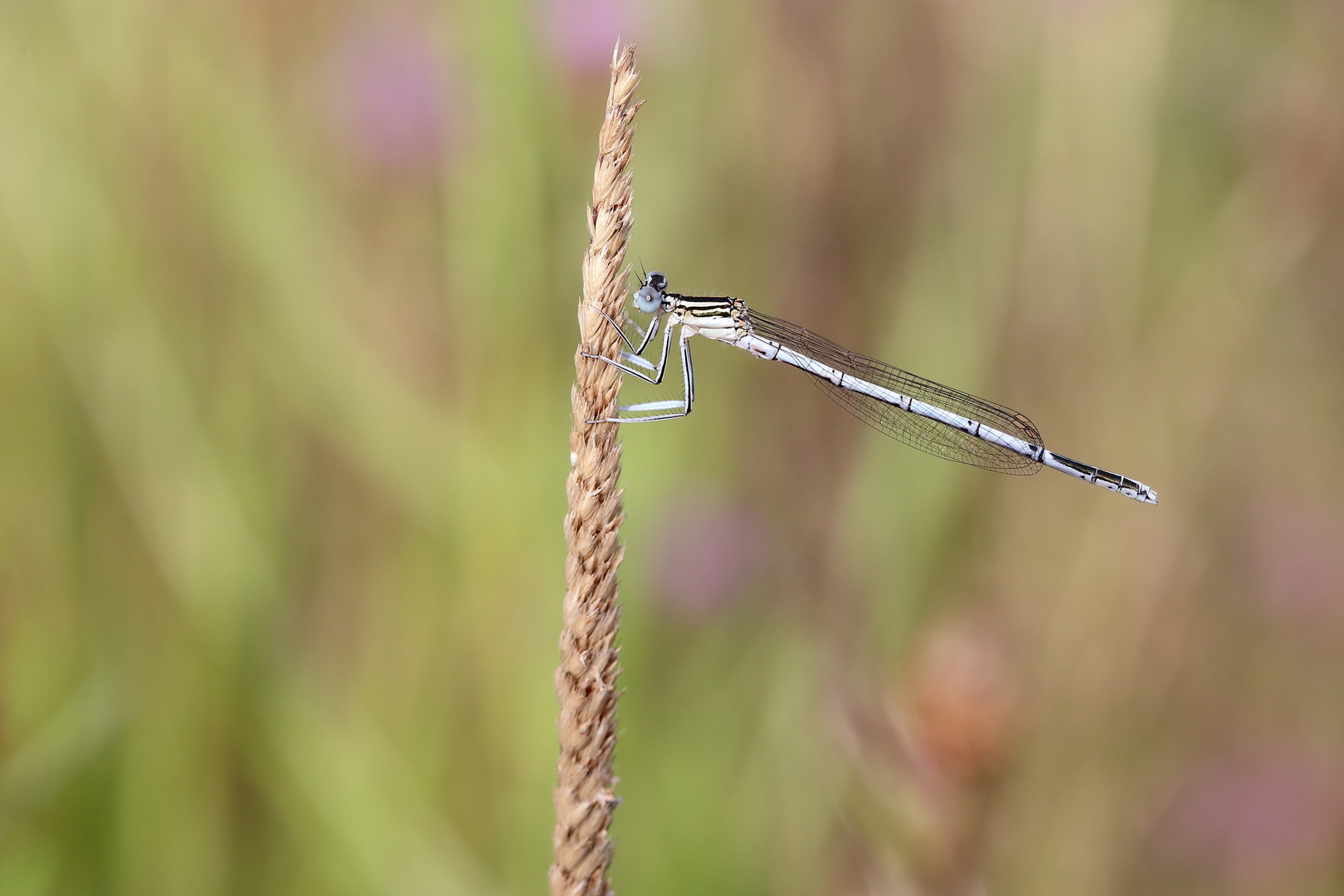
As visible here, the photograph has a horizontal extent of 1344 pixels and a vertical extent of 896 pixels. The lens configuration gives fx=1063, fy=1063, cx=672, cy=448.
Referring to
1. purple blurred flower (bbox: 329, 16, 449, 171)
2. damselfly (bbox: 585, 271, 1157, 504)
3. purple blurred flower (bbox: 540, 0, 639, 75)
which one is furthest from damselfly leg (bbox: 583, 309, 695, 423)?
purple blurred flower (bbox: 329, 16, 449, 171)

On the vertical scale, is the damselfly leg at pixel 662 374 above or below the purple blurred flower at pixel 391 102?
below

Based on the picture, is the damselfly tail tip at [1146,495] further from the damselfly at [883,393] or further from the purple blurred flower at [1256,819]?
the purple blurred flower at [1256,819]

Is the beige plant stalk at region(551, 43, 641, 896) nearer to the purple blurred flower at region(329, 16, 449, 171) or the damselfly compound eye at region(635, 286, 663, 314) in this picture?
the damselfly compound eye at region(635, 286, 663, 314)

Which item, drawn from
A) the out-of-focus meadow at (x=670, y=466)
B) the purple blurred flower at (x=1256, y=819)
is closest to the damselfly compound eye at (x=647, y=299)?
the out-of-focus meadow at (x=670, y=466)

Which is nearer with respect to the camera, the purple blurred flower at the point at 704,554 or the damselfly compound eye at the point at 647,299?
the damselfly compound eye at the point at 647,299

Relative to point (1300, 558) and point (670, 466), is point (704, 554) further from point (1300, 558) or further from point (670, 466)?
point (1300, 558)

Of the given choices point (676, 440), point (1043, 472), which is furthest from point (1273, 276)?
point (676, 440)

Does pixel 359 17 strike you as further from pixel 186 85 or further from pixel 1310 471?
pixel 1310 471
